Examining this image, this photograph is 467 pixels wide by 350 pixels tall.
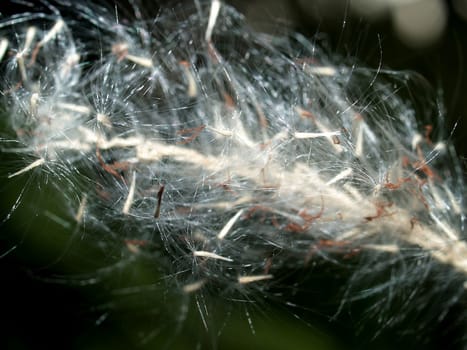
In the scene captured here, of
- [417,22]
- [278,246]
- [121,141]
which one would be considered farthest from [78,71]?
[417,22]

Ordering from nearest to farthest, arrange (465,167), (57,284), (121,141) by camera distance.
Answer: (121,141), (465,167), (57,284)

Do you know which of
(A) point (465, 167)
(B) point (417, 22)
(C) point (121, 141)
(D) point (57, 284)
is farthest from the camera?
(B) point (417, 22)

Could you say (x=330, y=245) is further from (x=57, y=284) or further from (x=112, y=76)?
(x=57, y=284)

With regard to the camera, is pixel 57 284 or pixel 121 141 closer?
pixel 121 141

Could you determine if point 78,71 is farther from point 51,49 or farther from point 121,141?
point 121,141

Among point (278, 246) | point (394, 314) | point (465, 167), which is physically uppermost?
point (465, 167)

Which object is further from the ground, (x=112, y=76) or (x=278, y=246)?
(x=112, y=76)
